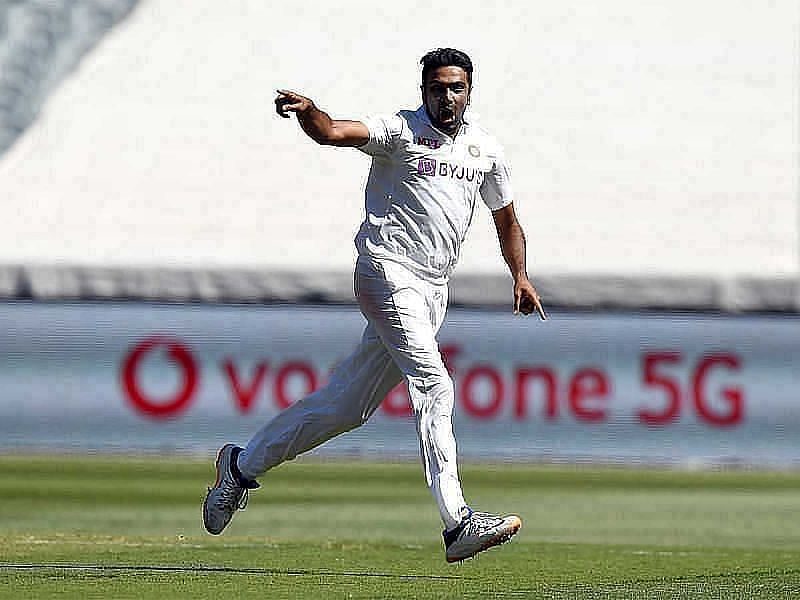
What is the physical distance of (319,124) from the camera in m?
6.86

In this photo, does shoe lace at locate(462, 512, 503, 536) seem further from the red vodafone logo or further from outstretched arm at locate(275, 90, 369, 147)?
the red vodafone logo

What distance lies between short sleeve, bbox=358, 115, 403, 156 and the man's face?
0.13 metres

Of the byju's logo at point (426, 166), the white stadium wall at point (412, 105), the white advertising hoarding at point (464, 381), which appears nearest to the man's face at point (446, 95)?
the byju's logo at point (426, 166)

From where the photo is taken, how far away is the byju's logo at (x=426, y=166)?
24.2 feet

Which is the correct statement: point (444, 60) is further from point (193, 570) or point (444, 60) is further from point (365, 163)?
point (365, 163)

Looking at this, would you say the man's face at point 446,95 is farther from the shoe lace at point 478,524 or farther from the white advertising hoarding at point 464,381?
the white advertising hoarding at point 464,381

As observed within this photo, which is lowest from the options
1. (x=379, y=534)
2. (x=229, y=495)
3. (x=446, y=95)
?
(x=379, y=534)

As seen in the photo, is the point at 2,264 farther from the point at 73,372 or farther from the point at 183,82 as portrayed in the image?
the point at 183,82

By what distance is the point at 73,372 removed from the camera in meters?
15.5

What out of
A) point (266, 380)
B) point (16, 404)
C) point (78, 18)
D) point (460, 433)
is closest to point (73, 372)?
point (16, 404)

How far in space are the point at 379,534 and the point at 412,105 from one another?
9.05m

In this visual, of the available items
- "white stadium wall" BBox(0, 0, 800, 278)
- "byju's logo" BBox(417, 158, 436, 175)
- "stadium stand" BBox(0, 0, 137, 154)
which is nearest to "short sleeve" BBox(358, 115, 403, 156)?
"byju's logo" BBox(417, 158, 436, 175)

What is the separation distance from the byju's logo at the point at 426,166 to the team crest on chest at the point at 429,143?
5cm

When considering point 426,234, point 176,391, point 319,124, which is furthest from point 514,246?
point 176,391
